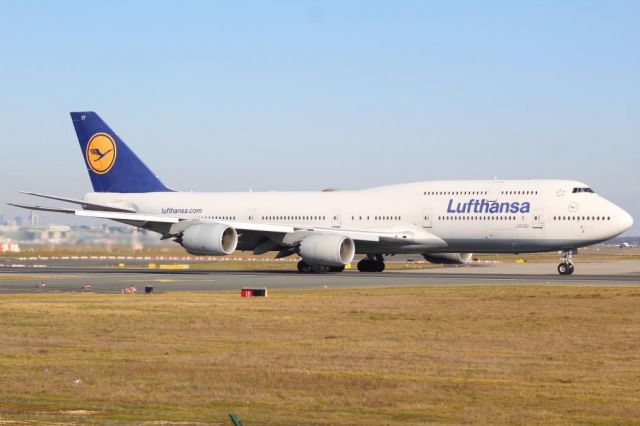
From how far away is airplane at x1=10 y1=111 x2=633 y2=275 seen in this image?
56.7m

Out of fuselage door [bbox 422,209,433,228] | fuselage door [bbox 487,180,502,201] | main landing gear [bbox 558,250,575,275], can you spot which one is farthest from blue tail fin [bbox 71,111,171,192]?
main landing gear [bbox 558,250,575,275]

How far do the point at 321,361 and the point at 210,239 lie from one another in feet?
120

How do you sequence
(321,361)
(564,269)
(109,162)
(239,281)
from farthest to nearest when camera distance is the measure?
(109,162), (564,269), (239,281), (321,361)

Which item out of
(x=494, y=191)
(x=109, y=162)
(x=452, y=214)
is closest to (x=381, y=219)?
(x=452, y=214)

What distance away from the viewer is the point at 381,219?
6091cm

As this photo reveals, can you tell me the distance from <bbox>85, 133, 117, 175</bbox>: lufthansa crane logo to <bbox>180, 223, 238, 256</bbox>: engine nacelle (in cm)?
1184

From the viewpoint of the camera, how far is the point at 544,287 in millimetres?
42500

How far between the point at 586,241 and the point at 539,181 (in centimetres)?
417

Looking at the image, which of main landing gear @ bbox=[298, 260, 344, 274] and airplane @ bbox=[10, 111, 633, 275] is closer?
airplane @ bbox=[10, 111, 633, 275]

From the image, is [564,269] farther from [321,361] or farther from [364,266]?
[321,361]

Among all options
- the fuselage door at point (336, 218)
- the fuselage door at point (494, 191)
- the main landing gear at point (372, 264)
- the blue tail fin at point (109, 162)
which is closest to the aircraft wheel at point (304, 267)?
the fuselage door at point (336, 218)

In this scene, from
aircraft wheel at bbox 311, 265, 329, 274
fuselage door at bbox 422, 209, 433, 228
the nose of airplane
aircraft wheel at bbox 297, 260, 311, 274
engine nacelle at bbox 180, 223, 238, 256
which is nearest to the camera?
the nose of airplane

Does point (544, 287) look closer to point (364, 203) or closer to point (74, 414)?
point (364, 203)

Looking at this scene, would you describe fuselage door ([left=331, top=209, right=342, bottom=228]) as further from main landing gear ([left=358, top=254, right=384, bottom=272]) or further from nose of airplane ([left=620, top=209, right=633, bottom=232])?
nose of airplane ([left=620, top=209, right=633, bottom=232])
